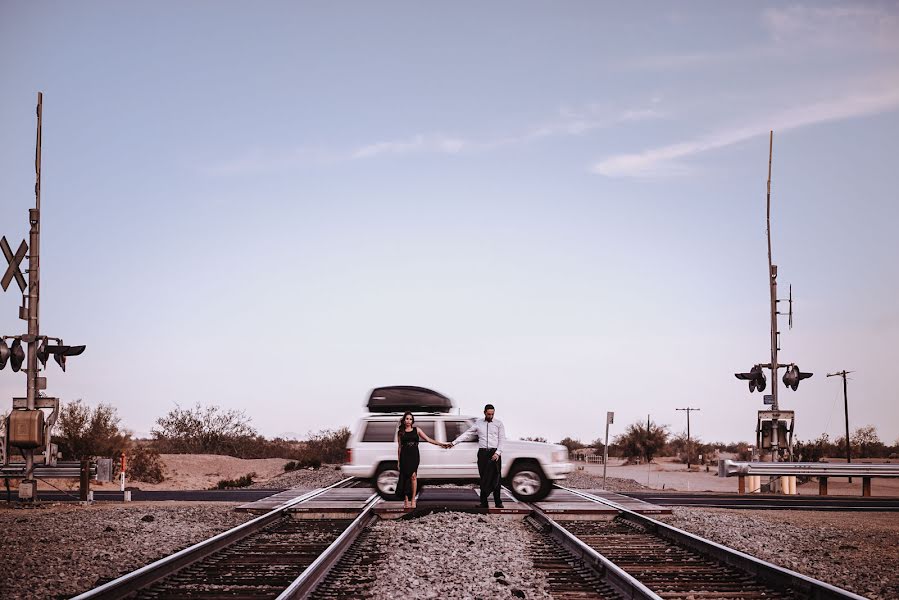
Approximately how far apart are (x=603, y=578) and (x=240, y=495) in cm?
Answer: 1640

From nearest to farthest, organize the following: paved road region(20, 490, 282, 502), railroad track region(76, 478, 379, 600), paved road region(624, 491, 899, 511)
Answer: railroad track region(76, 478, 379, 600) → paved road region(624, 491, 899, 511) → paved road region(20, 490, 282, 502)

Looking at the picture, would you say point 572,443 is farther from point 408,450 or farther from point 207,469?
point 408,450

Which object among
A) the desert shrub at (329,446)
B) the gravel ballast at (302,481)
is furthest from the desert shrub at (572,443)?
the gravel ballast at (302,481)

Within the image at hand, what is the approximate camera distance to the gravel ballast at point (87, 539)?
10484mm

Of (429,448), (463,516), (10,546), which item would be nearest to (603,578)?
(463,516)

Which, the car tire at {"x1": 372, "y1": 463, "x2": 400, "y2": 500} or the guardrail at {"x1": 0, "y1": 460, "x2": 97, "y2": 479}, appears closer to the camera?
the car tire at {"x1": 372, "y1": 463, "x2": 400, "y2": 500}

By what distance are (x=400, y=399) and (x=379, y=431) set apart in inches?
69.7

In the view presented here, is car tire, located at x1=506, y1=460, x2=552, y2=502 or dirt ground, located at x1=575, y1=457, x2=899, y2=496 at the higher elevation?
car tire, located at x1=506, y1=460, x2=552, y2=502

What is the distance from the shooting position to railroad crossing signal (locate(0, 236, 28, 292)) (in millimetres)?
20688

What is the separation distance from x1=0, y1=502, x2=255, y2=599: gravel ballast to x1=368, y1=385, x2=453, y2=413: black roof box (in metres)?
3.74

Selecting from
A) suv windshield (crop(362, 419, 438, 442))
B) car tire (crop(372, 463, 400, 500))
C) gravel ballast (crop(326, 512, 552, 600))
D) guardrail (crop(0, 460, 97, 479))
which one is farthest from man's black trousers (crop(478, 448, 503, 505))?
guardrail (crop(0, 460, 97, 479))

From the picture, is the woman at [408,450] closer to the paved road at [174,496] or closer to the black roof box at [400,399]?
the black roof box at [400,399]

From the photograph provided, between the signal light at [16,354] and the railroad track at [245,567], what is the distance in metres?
7.86

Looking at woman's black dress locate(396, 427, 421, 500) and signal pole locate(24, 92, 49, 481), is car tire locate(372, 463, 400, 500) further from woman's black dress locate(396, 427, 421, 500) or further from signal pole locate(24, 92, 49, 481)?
signal pole locate(24, 92, 49, 481)
